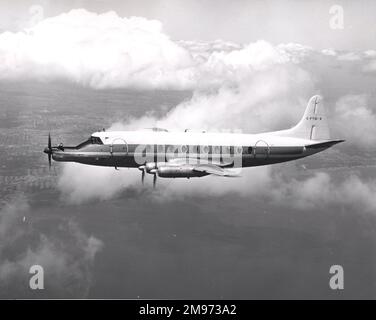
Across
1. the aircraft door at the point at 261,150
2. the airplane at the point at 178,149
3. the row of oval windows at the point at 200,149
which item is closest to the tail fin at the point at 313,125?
the airplane at the point at 178,149

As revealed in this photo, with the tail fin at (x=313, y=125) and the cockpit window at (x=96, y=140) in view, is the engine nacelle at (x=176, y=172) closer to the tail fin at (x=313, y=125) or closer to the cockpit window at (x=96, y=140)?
the cockpit window at (x=96, y=140)

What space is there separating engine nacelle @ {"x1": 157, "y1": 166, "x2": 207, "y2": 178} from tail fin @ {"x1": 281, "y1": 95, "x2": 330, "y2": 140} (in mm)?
9038

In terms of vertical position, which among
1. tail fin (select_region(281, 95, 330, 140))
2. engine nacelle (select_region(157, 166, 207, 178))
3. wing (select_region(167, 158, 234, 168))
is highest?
tail fin (select_region(281, 95, 330, 140))

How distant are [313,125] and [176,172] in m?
12.4

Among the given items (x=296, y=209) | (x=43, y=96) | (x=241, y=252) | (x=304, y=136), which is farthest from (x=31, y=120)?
(x=304, y=136)

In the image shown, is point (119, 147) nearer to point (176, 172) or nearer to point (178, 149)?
point (178, 149)

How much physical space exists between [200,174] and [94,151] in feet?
27.5

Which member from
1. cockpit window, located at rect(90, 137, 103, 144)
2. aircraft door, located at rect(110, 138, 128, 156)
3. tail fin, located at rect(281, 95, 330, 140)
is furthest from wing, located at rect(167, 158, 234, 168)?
tail fin, located at rect(281, 95, 330, 140)

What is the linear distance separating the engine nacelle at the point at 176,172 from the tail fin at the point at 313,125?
29.7 ft

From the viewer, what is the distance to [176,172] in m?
25.4

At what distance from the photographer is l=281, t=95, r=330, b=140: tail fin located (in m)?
30.0

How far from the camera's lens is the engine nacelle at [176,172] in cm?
2531

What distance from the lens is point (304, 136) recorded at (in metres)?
30.0

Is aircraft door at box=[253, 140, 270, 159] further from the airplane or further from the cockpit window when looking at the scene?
the cockpit window
